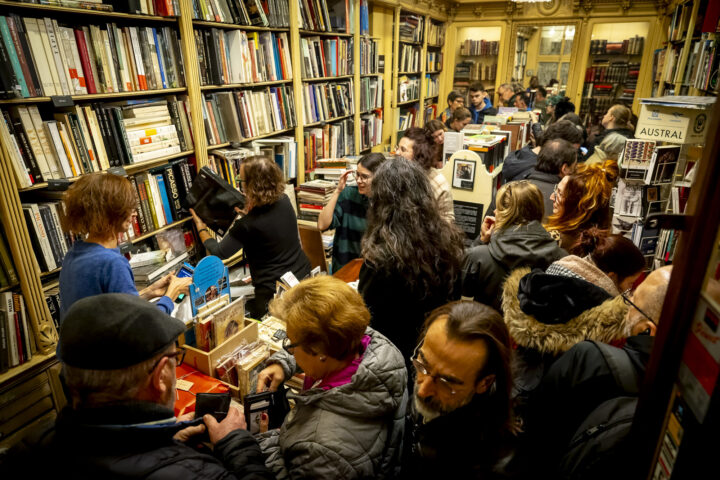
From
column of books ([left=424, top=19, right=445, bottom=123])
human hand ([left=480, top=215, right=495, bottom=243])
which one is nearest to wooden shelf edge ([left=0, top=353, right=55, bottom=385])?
human hand ([left=480, top=215, right=495, bottom=243])

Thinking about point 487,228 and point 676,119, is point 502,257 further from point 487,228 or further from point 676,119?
point 676,119

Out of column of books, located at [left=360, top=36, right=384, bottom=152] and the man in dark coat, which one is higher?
column of books, located at [left=360, top=36, right=384, bottom=152]

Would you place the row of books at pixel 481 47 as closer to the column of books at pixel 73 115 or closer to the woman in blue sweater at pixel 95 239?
the column of books at pixel 73 115

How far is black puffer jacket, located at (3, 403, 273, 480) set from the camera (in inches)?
33.2

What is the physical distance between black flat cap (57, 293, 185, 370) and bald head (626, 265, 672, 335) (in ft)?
4.52

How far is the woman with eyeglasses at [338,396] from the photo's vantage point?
42.9 inches

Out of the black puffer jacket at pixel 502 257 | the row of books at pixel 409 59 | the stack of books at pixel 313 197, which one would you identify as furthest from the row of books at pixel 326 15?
the black puffer jacket at pixel 502 257

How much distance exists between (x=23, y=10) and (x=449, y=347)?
7.93 feet

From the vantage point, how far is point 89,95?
7.02ft

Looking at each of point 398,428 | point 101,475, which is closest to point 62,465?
point 101,475

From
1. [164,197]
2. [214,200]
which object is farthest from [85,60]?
[214,200]

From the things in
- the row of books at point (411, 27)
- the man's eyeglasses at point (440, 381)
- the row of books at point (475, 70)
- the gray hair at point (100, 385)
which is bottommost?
the man's eyeglasses at point (440, 381)

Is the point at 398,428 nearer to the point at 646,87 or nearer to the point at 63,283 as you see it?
the point at 63,283

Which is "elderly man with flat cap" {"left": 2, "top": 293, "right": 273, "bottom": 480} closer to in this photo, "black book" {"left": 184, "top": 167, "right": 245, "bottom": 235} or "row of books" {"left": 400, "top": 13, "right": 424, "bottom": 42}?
"black book" {"left": 184, "top": 167, "right": 245, "bottom": 235}
